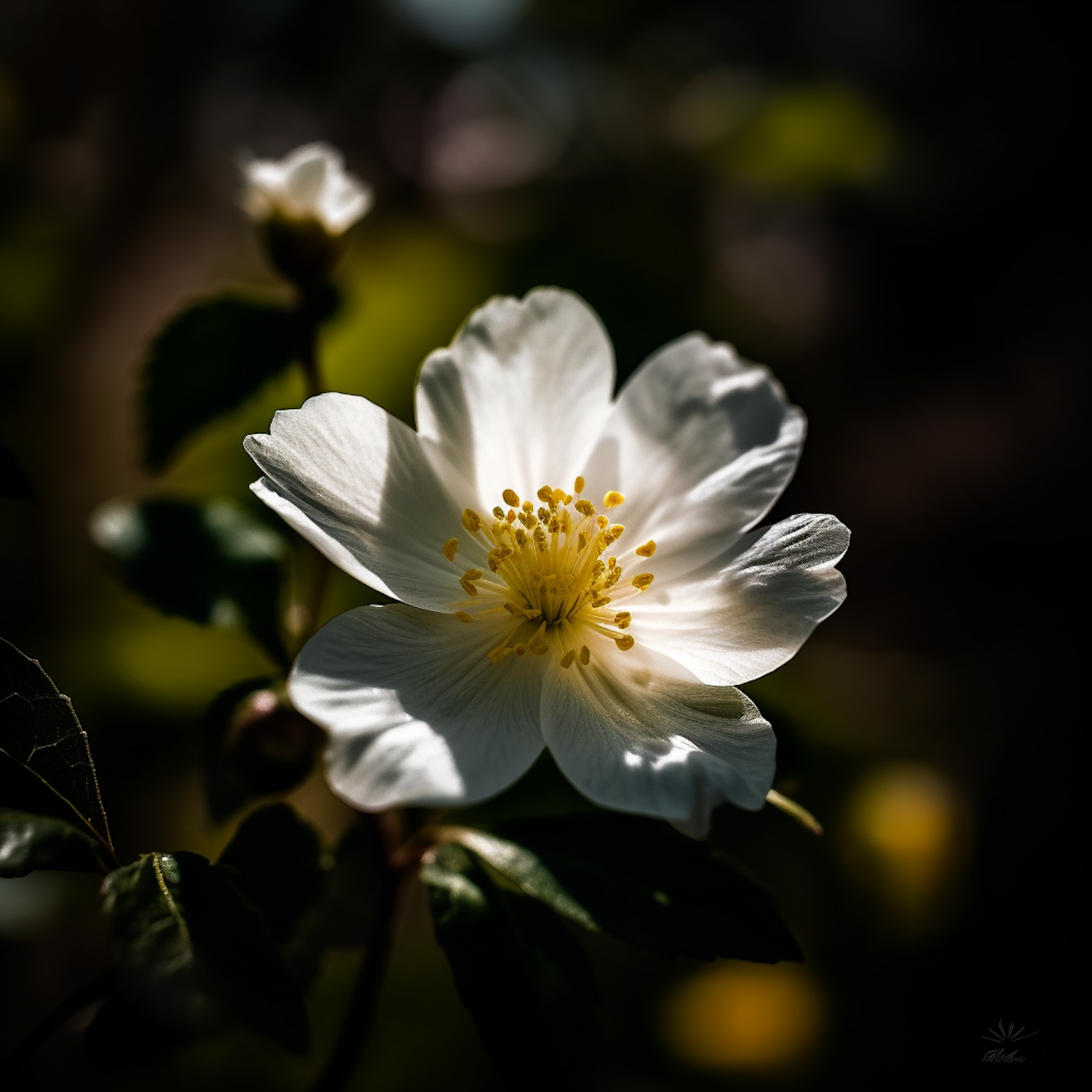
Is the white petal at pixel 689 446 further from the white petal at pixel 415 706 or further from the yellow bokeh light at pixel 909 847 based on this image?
the yellow bokeh light at pixel 909 847

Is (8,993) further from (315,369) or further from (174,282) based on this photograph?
(174,282)

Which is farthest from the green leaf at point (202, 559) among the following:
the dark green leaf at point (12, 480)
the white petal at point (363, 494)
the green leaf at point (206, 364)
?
the dark green leaf at point (12, 480)

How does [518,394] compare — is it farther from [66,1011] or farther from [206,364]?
[66,1011]

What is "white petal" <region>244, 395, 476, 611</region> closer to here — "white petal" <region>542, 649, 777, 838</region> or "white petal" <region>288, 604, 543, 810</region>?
"white petal" <region>288, 604, 543, 810</region>

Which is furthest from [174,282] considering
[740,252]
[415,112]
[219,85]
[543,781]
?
[543,781]

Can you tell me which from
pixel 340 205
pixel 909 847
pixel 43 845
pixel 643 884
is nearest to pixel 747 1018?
pixel 909 847
